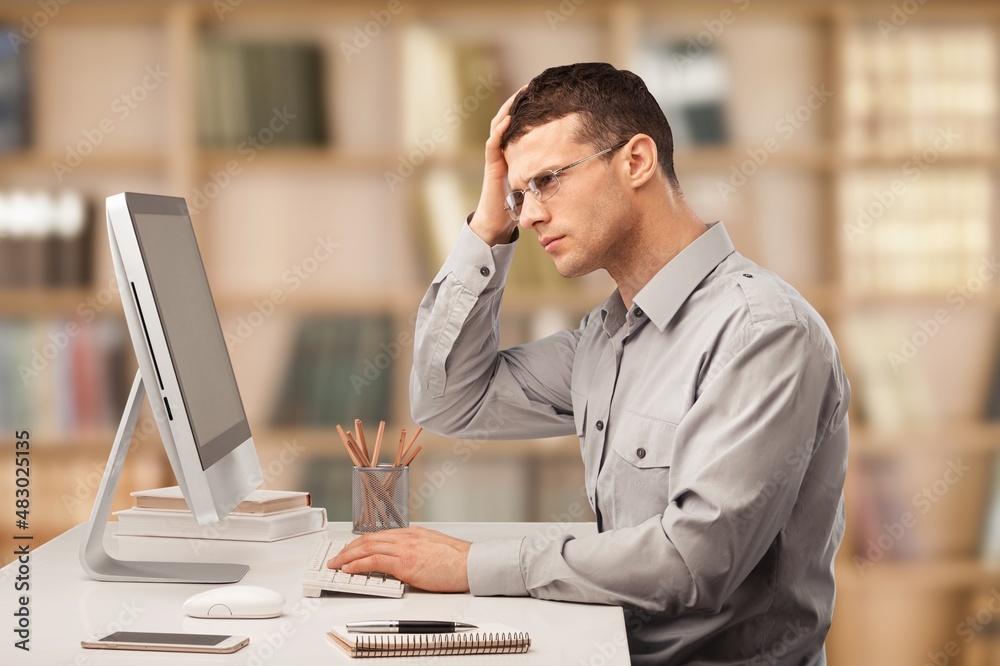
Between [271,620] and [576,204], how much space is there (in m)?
0.73

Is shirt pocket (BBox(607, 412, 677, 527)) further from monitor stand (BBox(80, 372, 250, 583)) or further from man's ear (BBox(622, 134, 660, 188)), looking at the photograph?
monitor stand (BBox(80, 372, 250, 583))

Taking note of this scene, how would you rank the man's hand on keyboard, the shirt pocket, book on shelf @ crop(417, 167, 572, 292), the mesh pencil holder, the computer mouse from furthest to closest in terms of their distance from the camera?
book on shelf @ crop(417, 167, 572, 292)
the mesh pencil holder
the shirt pocket
the man's hand on keyboard
the computer mouse

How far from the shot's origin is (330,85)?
3.15m

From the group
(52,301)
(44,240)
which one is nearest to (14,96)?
(44,240)

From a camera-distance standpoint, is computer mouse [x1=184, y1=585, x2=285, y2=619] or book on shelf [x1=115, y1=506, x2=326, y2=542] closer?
computer mouse [x1=184, y1=585, x2=285, y2=619]

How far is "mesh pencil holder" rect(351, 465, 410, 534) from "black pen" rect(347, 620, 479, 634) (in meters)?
0.55

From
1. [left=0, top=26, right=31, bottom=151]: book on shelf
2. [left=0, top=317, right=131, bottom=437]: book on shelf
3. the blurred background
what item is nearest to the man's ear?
the blurred background

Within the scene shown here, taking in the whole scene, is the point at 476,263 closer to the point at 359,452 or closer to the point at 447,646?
the point at 359,452

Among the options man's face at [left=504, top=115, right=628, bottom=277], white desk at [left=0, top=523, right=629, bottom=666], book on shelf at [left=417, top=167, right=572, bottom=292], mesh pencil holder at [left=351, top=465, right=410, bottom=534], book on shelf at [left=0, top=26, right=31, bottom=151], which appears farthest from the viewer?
book on shelf at [left=0, top=26, right=31, bottom=151]

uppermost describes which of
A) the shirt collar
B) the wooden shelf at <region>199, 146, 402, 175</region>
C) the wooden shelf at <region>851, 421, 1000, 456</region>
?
the wooden shelf at <region>199, 146, 402, 175</region>

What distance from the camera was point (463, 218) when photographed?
3.04 metres

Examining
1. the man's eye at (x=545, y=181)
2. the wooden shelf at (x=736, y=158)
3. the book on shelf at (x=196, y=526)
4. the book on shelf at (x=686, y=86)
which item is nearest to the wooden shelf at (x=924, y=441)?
the wooden shelf at (x=736, y=158)

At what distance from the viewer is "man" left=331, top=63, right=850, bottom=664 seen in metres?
1.25

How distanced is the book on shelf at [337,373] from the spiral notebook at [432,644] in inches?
79.1
